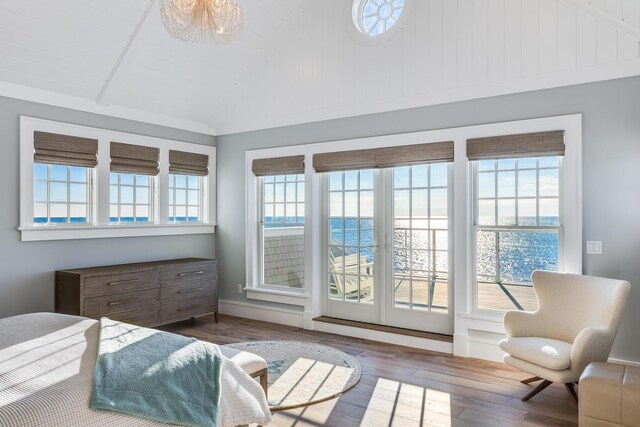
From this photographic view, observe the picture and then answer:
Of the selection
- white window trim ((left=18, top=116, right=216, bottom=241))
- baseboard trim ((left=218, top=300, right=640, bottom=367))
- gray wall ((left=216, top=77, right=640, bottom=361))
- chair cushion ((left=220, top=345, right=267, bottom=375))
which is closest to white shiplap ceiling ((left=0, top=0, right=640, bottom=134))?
gray wall ((left=216, top=77, right=640, bottom=361))

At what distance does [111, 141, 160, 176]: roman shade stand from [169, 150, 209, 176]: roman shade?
0.74 feet

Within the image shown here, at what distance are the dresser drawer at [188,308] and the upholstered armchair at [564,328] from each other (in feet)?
11.2

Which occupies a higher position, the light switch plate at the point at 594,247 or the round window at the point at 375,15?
the round window at the point at 375,15

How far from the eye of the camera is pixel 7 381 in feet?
5.91

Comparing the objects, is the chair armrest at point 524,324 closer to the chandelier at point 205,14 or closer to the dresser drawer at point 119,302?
the chandelier at point 205,14

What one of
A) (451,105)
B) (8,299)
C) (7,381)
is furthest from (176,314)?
(451,105)

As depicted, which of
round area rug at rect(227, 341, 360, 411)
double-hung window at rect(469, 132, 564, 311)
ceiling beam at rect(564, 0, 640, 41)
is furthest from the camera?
double-hung window at rect(469, 132, 564, 311)

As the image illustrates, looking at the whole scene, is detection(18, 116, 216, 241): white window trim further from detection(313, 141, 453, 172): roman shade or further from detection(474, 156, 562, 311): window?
detection(474, 156, 562, 311): window

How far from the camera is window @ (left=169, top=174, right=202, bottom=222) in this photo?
18.5 feet

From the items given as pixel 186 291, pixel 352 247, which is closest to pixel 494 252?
pixel 352 247

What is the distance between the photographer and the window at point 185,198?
18.5 ft

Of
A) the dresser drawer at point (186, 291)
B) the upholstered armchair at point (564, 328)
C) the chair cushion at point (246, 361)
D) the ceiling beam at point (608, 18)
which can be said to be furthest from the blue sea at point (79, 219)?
the ceiling beam at point (608, 18)

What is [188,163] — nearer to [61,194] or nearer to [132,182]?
[132,182]

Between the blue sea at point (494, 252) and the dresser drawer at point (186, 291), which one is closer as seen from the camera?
the blue sea at point (494, 252)
